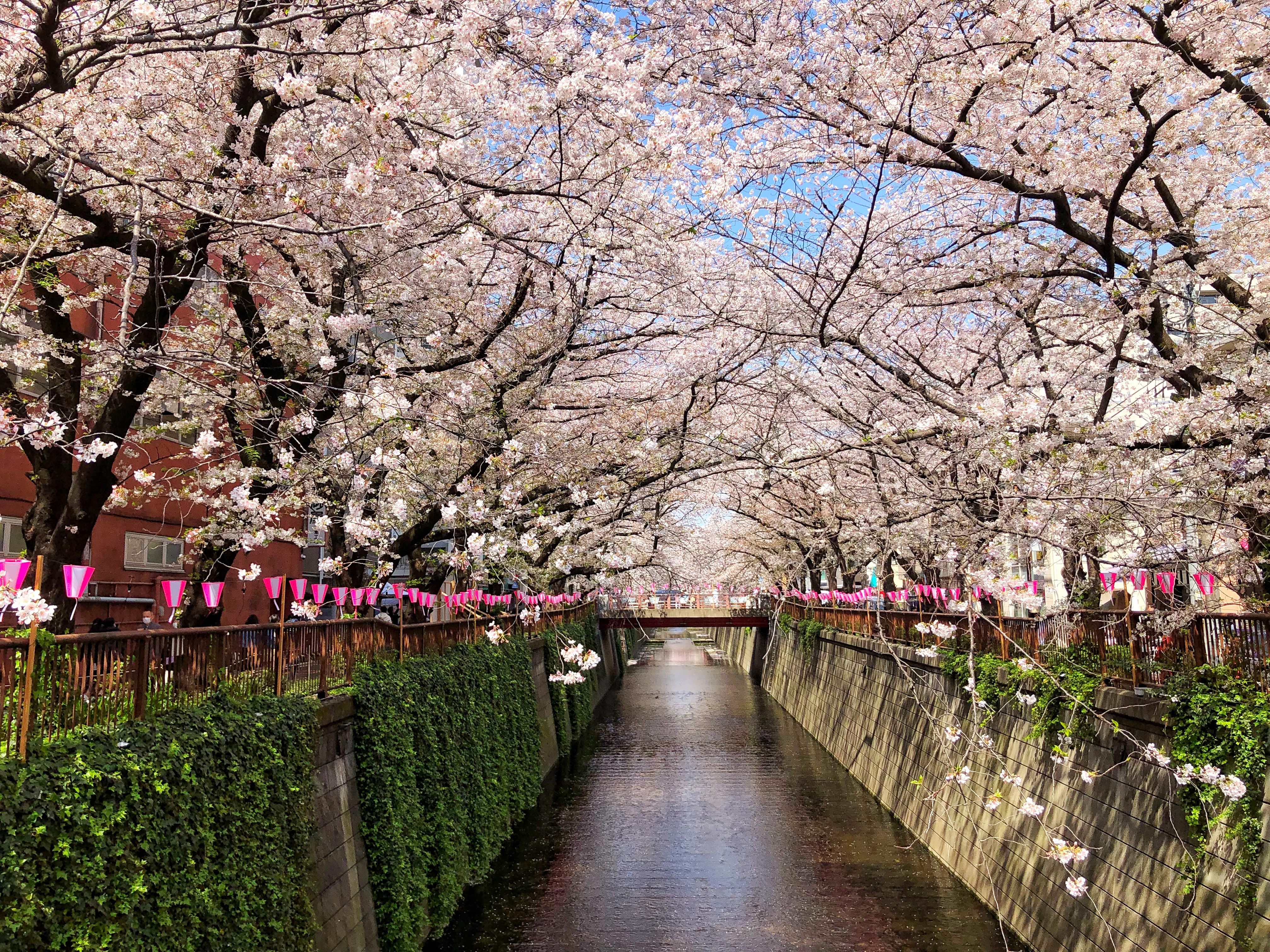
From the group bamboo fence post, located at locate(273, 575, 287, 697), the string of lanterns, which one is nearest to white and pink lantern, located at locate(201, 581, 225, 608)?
the string of lanterns

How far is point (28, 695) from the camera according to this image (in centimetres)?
498

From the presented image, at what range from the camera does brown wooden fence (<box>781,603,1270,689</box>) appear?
7.71 metres

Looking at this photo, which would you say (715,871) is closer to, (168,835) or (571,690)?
(168,835)

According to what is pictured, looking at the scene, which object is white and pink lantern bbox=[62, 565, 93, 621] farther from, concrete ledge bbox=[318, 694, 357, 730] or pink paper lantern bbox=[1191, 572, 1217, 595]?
pink paper lantern bbox=[1191, 572, 1217, 595]

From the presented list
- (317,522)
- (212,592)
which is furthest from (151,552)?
(212,592)

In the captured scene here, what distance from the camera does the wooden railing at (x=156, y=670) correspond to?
5.18 m

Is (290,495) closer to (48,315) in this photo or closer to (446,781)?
(48,315)

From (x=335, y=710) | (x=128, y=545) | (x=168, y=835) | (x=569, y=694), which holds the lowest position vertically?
(x=569, y=694)

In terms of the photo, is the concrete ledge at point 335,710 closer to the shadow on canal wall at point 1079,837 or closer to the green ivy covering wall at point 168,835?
the green ivy covering wall at point 168,835

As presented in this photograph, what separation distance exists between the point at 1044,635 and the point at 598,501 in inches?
262

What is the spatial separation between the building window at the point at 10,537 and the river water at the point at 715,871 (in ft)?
32.4

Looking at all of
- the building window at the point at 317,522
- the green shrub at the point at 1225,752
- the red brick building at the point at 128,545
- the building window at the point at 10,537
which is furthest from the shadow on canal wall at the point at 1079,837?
the building window at the point at 10,537

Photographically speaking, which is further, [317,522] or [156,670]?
[317,522]

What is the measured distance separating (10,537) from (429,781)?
9564 millimetres
